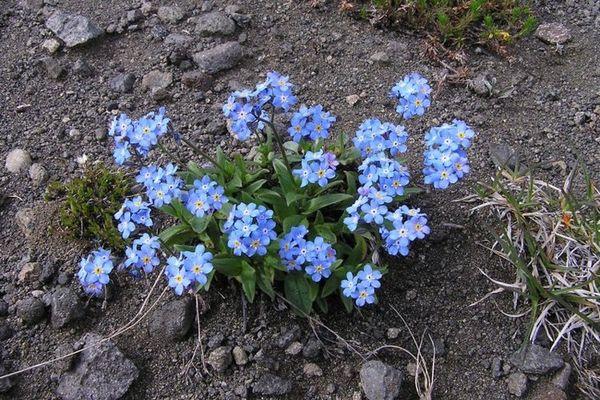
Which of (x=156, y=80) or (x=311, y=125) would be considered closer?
(x=311, y=125)

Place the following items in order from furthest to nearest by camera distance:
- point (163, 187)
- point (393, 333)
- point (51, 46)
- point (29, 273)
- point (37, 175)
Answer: point (51, 46) → point (37, 175) → point (29, 273) → point (393, 333) → point (163, 187)

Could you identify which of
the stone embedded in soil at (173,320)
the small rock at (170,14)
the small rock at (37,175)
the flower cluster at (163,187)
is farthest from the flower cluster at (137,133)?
the small rock at (170,14)

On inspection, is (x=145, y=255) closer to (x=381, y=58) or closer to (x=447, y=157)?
(x=447, y=157)

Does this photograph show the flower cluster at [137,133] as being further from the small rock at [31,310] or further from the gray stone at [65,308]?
the small rock at [31,310]

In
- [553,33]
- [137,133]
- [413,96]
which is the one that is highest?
[137,133]

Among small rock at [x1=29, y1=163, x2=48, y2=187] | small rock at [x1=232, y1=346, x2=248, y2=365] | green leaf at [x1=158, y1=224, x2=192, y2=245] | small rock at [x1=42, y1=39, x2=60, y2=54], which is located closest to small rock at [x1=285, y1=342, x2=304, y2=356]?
small rock at [x1=232, y1=346, x2=248, y2=365]

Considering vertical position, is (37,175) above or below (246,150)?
above

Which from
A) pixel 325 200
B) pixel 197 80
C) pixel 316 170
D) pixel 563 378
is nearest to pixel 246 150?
pixel 197 80

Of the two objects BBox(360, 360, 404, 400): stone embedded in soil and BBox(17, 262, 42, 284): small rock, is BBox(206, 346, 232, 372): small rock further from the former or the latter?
BBox(17, 262, 42, 284): small rock
